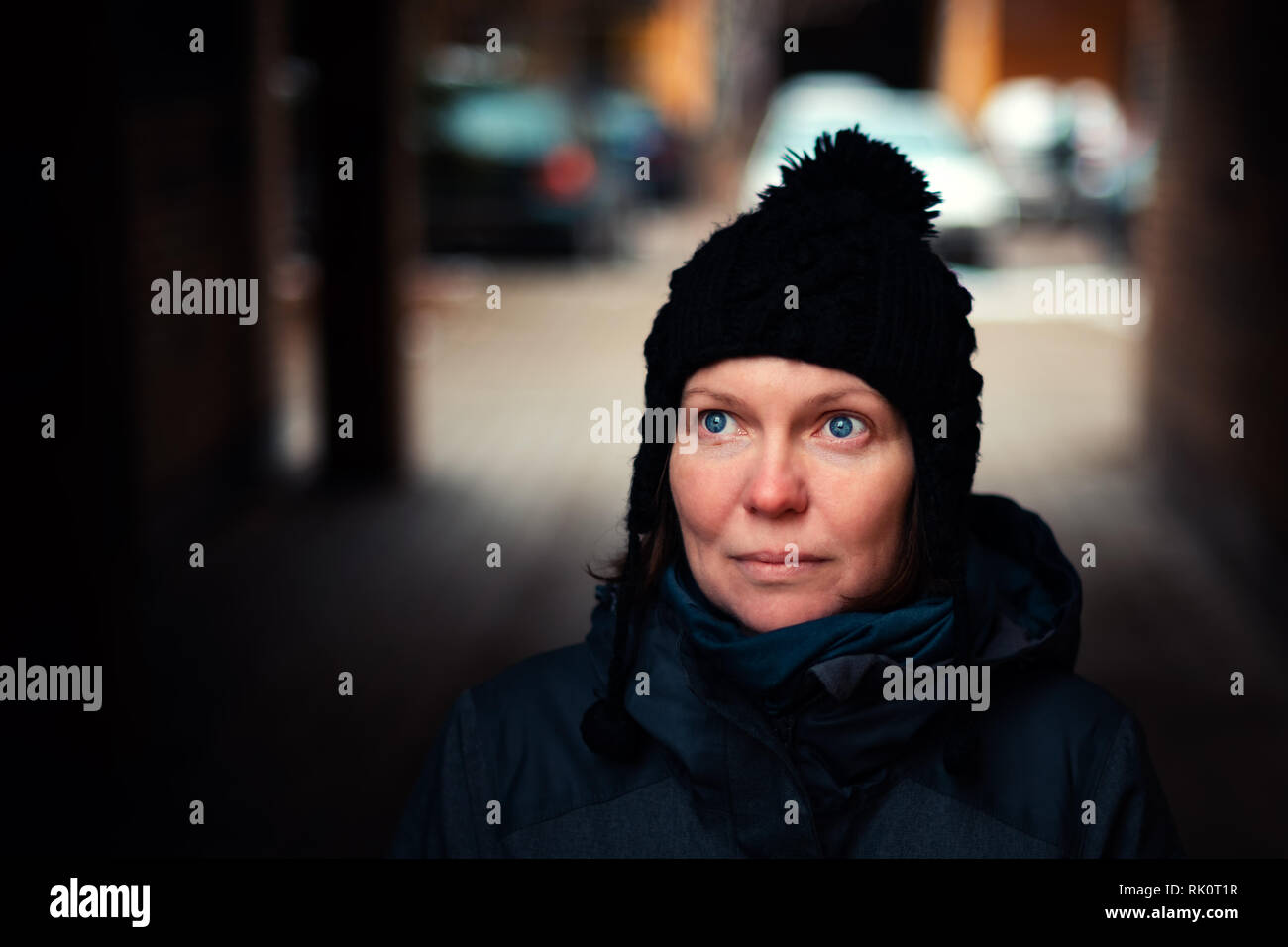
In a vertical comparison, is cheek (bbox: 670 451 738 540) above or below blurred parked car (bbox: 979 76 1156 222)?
below

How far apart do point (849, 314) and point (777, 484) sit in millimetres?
221

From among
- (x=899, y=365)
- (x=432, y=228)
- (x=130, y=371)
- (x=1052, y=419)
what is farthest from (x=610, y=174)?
(x=899, y=365)

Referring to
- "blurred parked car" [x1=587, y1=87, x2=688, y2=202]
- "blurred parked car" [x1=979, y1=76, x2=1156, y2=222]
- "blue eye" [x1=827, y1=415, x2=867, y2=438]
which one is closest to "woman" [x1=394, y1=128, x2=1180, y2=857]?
"blue eye" [x1=827, y1=415, x2=867, y2=438]

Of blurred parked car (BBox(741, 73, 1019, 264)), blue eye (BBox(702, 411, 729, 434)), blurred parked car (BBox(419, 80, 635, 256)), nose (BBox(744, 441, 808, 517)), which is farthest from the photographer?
blurred parked car (BBox(419, 80, 635, 256))

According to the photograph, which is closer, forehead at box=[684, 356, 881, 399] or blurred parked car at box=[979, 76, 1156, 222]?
forehead at box=[684, 356, 881, 399]

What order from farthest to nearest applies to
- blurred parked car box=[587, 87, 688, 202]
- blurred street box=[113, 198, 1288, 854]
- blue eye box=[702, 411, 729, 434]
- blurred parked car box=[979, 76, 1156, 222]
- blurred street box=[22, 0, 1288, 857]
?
blurred parked car box=[587, 87, 688, 202], blurred parked car box=[979, 76, 1156, 222], blurred street box=[113, 198, 1288, 854], blurred street box=[22, 0, 1288, 857], blue eye box=[702, 411, 729, 434]

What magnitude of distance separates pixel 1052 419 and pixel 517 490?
3980 mm

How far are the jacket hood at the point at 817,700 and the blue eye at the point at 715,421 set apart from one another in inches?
8.5

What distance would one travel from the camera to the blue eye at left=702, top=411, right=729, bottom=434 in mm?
1993

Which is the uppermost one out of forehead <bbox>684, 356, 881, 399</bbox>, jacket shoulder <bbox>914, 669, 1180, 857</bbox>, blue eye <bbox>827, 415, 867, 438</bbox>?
forehead <bbox>684, 356, 881, 399</bbox>

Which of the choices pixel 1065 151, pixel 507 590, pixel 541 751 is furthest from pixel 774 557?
pixel 1065 151

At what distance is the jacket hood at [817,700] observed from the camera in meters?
1.92

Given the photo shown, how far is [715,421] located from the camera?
2.00 m

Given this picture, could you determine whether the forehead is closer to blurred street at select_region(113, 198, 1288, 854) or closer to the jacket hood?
the jacket hood
